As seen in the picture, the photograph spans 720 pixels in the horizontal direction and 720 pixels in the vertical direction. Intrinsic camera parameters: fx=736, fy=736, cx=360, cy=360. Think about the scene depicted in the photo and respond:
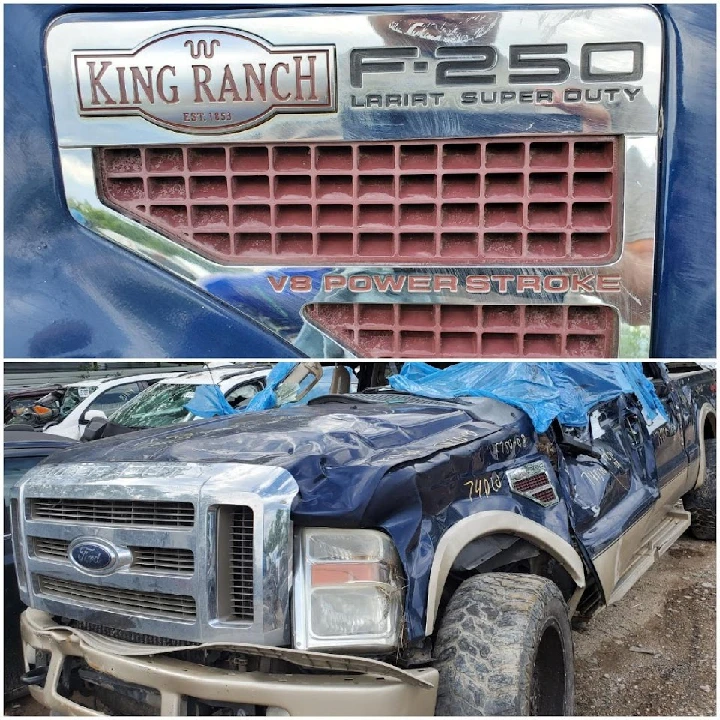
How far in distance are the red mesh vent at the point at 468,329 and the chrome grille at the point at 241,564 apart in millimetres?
1141

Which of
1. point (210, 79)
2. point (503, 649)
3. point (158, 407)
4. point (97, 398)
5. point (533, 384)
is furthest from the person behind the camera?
point (97, 398)

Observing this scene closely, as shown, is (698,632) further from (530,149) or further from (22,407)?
(22,407)

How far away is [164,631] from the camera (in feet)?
6.92

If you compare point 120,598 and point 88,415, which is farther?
point 88,415

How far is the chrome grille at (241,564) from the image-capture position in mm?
2014

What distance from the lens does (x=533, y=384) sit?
3119 millimetres

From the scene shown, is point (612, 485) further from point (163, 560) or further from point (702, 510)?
point (702, 510)

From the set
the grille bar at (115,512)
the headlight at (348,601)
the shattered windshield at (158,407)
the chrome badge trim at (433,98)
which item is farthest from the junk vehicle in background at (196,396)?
the headlight at (348,601)

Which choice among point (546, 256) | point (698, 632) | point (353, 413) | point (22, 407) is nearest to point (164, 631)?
point (353, 413)

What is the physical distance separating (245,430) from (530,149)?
1515mm

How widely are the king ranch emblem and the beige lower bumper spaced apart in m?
1.97

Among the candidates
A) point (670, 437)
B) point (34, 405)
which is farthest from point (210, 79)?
point (34, 405)

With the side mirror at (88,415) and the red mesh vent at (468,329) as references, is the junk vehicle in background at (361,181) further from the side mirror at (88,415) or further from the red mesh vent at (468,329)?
the side mirror at (88,415)

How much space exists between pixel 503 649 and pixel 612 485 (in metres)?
1.41
